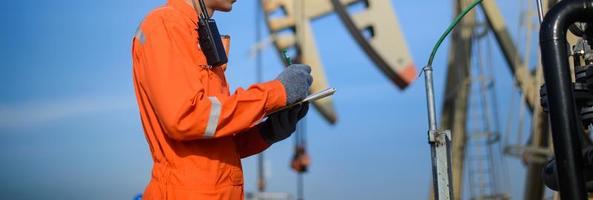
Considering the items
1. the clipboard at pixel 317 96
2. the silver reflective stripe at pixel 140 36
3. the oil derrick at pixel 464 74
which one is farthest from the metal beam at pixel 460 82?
the silver reflective stripe at pixel 140 36

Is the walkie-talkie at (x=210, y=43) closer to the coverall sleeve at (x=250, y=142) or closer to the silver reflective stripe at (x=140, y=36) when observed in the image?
the silver reflective stripe at (x=140, y=36)

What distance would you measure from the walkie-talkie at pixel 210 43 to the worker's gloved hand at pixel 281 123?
22cm

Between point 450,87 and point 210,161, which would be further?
point 450,87

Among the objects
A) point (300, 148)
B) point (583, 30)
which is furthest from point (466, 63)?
point (583, 30)

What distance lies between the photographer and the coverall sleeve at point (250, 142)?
5.71 feet

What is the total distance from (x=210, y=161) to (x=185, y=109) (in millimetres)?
160

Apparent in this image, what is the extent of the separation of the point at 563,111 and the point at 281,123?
0.71 meters

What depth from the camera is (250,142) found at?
175cm

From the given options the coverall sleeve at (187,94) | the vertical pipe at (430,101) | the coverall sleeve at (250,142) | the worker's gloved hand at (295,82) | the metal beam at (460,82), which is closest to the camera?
the coverall sleeve at (187,94)

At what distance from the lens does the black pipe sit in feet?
3.98

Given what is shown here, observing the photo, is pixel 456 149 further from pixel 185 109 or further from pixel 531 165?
pixel 185 109

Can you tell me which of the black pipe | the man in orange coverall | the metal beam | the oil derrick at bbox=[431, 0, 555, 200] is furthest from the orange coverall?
the metal beam

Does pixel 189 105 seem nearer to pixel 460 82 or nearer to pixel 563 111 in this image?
pixel 563 111

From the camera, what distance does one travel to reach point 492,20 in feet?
24.4
